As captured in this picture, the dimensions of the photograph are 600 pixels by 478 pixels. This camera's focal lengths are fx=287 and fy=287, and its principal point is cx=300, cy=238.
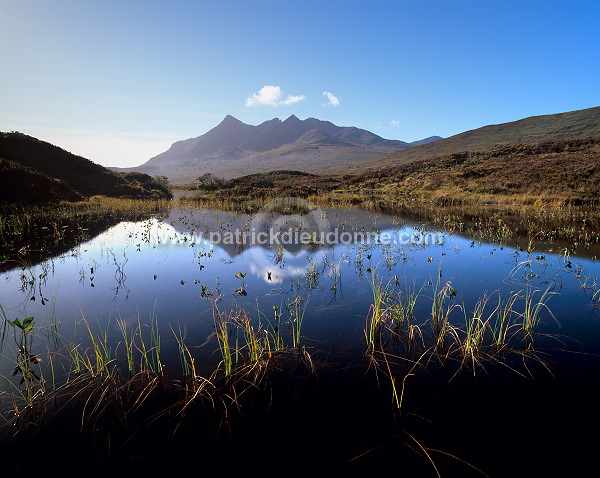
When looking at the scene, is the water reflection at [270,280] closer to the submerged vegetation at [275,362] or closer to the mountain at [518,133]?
the submerged vegetation at [275,362]

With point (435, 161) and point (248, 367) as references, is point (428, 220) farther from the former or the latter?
point (435, 161)

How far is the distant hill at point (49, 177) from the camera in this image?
23.8m

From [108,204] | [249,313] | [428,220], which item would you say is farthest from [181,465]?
[108,204]

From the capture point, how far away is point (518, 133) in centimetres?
9594

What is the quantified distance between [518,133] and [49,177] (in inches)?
4827

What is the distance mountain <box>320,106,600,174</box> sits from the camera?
275 ft

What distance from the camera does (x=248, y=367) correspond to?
179 inches

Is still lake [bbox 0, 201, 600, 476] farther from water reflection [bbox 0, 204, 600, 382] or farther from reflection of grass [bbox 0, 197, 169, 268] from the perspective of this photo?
reflection of grass [bbox 0, 197, 169, 268]

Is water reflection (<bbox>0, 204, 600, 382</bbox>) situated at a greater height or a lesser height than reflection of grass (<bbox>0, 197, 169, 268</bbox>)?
lesser

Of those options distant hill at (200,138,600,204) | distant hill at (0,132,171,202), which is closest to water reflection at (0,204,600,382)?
A: distant hill at (0,132,171,202)

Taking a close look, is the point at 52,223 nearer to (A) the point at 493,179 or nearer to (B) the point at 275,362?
(B) the point at 275,362

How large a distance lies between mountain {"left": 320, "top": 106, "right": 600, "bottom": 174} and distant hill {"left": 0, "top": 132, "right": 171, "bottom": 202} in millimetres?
71732

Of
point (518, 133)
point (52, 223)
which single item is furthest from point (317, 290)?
point (518, 133)

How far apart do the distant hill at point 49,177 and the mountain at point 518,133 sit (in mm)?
71732
